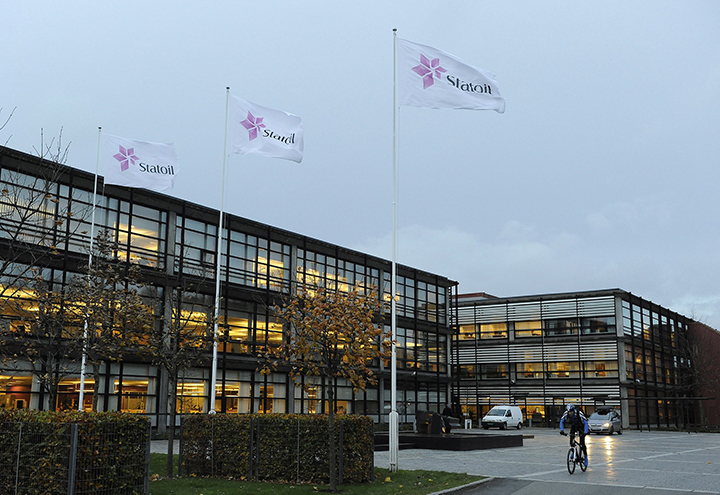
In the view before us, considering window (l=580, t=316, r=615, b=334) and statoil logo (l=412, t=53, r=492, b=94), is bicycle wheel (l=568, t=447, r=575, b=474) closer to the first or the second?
statoil logo (l=412, t=53, r=492, b=94)

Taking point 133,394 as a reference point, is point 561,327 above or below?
above

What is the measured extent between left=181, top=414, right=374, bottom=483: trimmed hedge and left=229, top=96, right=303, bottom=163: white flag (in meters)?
12.0

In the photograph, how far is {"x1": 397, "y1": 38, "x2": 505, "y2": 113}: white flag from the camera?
66.9ft

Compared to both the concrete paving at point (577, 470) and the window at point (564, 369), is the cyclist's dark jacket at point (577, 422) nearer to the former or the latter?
the concrete paving at point (577, 470)

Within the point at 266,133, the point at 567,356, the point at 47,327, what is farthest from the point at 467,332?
the point at 47,327

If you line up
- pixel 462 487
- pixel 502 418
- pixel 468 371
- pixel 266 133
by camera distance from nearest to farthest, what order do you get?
pixel 462 487 < pixel 266 133 < pixel 502 418 < pixel 468 371

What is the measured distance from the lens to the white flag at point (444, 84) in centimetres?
2041

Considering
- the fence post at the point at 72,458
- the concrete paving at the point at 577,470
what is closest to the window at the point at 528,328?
the concrete paving at the point at 577,470

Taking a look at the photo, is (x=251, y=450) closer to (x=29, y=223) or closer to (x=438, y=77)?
(x=29, y=223)

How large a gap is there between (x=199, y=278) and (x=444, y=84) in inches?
859

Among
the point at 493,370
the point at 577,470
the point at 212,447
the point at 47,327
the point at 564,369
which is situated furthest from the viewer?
the point at 493,370

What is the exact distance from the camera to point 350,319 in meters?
16.3

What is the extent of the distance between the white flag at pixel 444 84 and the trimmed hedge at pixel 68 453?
40.7ft

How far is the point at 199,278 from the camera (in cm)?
3806
